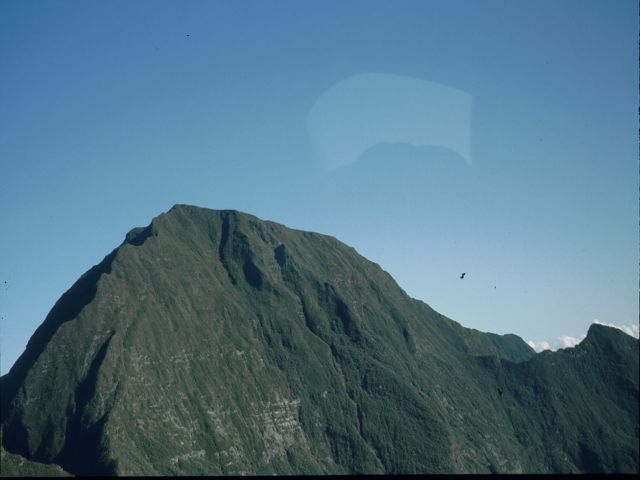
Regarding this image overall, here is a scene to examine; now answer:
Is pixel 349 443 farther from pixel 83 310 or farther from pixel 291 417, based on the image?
pixel 83 310

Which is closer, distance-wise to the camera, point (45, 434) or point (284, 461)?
point (45, 434)

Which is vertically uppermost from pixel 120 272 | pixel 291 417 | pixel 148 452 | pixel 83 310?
pixel 120 272

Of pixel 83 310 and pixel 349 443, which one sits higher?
pixel 83 310

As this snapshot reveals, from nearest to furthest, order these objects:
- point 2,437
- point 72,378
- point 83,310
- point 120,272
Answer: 1. point 2,437
2. point 72,378
3. point 83,310
4. point 120,272

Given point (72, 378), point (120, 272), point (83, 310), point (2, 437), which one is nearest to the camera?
point (2, 437)

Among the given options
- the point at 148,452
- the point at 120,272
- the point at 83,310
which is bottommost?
the point at 148,452

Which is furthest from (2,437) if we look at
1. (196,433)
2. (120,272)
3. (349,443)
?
(349,443)

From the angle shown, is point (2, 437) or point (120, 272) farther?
point (120, 272)

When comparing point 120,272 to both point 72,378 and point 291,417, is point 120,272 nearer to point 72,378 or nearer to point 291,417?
point 72,378

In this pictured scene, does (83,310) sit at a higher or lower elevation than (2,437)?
higher

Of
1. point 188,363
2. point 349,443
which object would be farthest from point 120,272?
point 349,443
